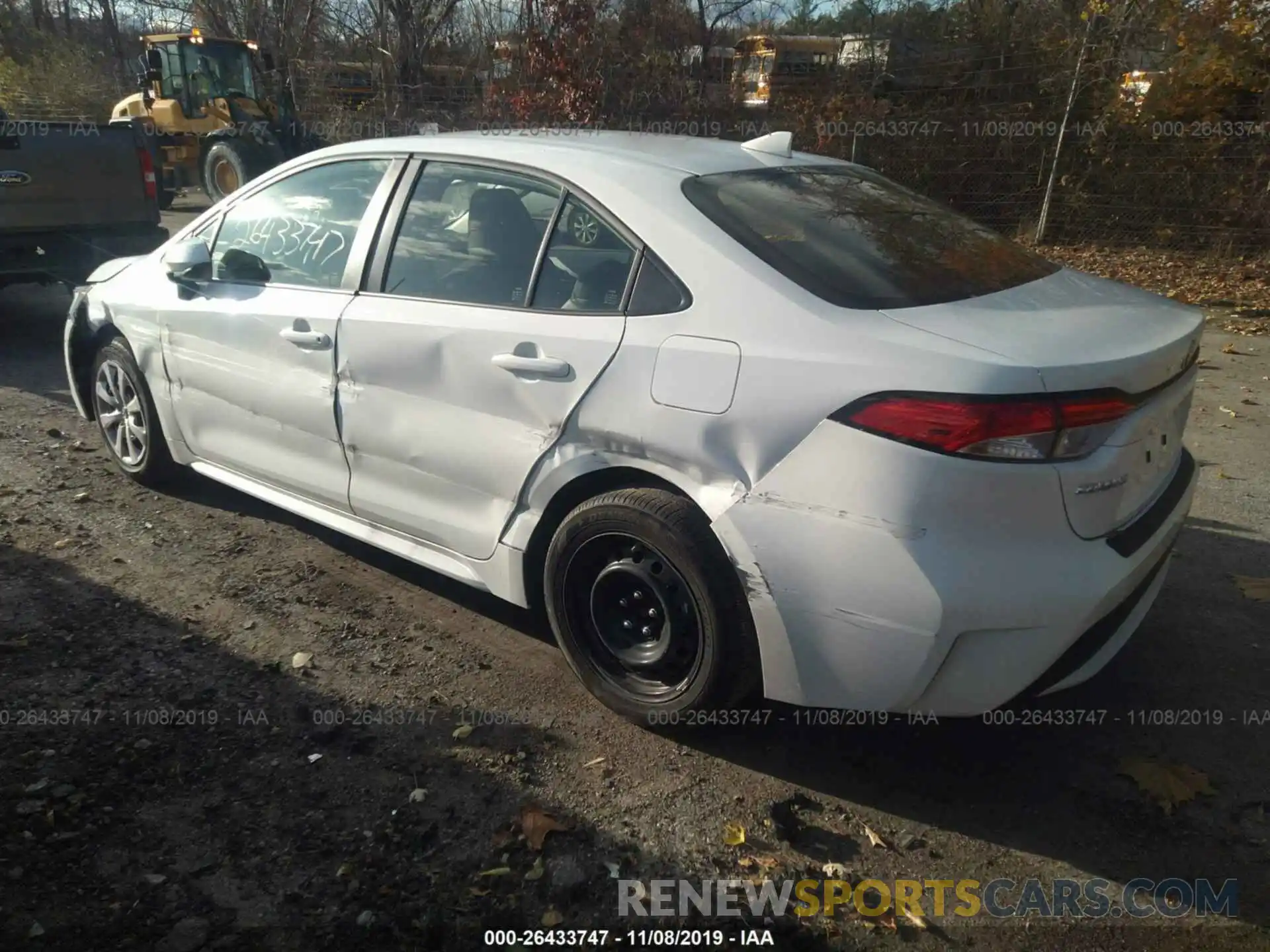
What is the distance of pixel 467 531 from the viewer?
3.43 metres

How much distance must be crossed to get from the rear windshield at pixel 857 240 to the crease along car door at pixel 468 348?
0.40m

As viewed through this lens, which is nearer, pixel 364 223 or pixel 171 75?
pixel 364 223

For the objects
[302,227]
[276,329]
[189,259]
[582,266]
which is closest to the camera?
[582,266]

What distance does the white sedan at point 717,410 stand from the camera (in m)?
2.49

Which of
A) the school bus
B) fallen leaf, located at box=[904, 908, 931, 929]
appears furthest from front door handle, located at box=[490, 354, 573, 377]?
the school bus

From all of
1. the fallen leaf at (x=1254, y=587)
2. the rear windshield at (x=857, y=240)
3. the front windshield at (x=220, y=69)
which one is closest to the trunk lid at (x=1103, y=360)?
the rear windshield at (x=857, y=240)

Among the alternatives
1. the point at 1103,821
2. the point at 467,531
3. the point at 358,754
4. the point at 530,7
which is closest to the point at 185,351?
the point at 467,531

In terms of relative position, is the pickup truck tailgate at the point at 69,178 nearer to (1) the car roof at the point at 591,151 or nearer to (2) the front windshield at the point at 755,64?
(1) the car roof at the point at 591,151

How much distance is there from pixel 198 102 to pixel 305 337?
16.0 metres

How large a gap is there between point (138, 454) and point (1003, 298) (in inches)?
159

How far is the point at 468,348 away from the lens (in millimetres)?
3281

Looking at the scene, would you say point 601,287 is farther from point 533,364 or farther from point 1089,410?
point 1089,410

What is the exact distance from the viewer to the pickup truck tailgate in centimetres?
779

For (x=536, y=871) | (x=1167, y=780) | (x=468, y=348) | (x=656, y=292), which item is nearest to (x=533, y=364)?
(x=468, y=348)
